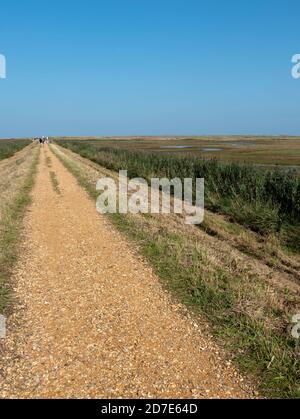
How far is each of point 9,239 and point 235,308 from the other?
6.20 meters

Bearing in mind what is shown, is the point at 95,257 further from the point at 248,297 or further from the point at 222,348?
the point at 222,348

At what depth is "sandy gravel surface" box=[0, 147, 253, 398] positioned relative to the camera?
427cm

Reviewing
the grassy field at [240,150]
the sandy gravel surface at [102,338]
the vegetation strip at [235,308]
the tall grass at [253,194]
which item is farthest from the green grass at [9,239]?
the grassy field at [240,150]

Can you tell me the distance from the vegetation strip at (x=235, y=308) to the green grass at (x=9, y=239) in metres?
2.74

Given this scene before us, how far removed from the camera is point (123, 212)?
1318 cm

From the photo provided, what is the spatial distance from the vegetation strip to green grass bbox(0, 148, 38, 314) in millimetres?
2743

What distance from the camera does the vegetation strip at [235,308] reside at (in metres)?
4.54

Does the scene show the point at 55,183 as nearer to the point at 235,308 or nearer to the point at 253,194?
the point at 253,194

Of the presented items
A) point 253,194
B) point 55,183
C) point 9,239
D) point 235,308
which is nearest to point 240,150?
point 55,183

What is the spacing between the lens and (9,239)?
387 inches

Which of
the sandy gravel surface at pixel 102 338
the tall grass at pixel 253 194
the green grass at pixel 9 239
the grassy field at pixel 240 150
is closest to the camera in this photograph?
the sandy gravel surface at pixel 102 338

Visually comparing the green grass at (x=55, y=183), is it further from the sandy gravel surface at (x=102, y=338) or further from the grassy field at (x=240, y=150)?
the grassy field at (x=240, y=150)

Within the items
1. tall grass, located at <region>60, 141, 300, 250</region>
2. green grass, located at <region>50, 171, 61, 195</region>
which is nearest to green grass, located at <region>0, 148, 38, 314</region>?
green grass, located at <region>50, 171, 61, 195</region>

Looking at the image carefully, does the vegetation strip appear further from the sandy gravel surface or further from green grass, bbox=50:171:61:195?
green grass, bbox=50:171:61:195
